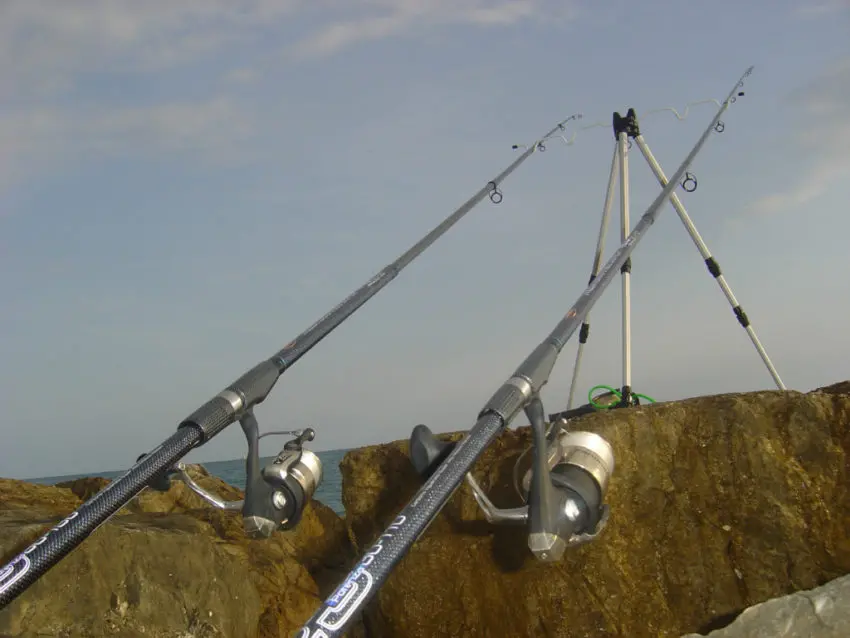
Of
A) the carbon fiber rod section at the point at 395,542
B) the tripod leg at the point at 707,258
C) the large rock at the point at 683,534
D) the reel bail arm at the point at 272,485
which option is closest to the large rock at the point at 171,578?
the large rock at the point at 683,534

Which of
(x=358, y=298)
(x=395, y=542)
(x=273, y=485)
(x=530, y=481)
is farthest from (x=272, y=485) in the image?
(x=395, y=542)

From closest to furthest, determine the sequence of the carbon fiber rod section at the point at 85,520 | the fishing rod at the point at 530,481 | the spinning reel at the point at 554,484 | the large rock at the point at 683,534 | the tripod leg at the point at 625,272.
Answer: the fishing rod at the point at 530,481 → the carbon fiber rod section at the point at 85,520 → the spinning reel at the point at 554,484 → the large rock at the point at 683,534 → the tripod leg at the point at 625,272

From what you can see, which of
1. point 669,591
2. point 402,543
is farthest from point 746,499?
point 402,543

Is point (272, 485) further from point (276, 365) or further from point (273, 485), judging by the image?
point (276, 365)

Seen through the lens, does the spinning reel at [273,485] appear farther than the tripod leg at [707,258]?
No


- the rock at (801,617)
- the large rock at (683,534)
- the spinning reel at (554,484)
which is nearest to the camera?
the spinning reel at (554,484)

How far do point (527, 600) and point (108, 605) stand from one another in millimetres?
2493

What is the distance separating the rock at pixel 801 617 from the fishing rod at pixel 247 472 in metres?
2.48

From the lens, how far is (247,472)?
3.37 meters

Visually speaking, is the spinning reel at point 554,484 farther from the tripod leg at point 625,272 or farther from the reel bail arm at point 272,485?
the tripod leg at point 625,272

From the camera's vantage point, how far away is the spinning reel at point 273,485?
323 cm

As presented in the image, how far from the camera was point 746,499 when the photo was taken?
447 centimetres

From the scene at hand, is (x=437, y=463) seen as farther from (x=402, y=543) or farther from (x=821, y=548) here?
(x=821, y=548)

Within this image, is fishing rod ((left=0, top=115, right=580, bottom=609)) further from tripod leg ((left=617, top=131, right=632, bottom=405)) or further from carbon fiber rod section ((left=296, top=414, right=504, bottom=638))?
tripod leg ((left=617, top=131, right=632, bottom=405))
